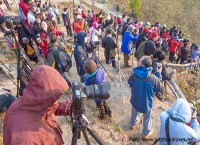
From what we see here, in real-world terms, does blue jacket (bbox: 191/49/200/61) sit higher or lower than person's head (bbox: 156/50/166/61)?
lower

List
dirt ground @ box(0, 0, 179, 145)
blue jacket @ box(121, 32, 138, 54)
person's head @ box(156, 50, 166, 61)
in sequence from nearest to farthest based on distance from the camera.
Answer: dirt ground @ box(0, 0, 179, 145)
person's head @ box(156, 50, 166, 61)
blue jacket @ box(121, 32, 138, 54)

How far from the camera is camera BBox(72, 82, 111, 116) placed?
257 centimetres

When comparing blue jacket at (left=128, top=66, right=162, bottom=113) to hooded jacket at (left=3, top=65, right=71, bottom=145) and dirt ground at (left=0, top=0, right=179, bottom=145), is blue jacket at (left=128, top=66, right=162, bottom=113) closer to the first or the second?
dirt ground at (left=0, top=0, right=179, bottom=145)

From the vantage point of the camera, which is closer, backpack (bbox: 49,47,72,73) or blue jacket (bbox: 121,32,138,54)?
backpack (bbox: 49,47,72,73)

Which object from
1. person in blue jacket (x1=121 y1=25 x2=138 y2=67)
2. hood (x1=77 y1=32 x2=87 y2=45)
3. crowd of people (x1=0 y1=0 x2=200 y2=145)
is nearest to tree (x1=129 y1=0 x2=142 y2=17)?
crowd of people (x1=0 y1=0 x2=200 y2=145)

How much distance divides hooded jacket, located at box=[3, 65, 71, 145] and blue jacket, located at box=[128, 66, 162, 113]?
112 inches

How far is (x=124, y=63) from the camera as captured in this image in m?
10.3

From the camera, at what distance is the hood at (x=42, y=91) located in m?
2.40

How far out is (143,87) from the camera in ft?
17.0

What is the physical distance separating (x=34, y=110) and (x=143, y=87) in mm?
3117

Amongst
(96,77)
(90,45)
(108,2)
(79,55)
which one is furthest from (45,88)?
(108,2)

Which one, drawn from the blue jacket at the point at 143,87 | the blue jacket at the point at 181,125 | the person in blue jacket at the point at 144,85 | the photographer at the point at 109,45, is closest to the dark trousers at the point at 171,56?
the photographer at the point at 109,45

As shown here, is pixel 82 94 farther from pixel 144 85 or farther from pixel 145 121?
pixel 145 121

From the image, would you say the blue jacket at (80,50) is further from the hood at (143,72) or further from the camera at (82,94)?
the camera at (82,94)
